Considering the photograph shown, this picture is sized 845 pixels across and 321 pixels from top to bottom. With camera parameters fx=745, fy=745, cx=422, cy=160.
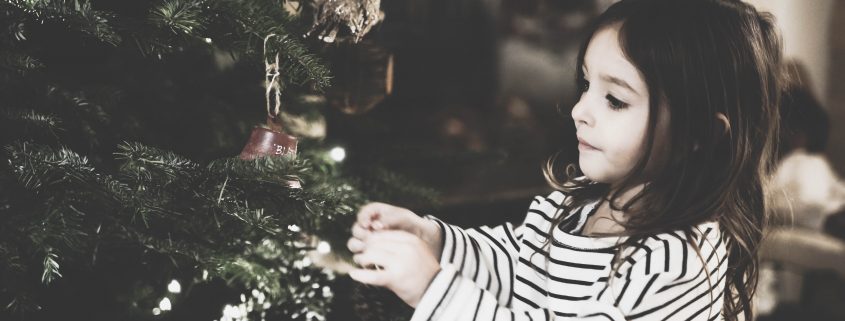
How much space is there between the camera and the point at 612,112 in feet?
2.37

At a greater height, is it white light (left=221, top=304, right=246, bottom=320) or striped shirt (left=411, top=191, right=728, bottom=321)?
striped shirt (left=411, top=191, right=728, bottom=321)

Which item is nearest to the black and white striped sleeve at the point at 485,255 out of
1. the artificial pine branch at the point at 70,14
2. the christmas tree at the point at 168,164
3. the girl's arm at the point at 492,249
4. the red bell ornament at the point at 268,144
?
the girl's arm at the point at 492,249

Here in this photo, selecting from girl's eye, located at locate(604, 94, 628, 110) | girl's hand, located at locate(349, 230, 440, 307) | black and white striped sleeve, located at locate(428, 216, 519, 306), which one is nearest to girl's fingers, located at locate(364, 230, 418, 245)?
girl's hand, located at locate(349, 230, 440, 307)

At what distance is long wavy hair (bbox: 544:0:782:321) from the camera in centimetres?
71

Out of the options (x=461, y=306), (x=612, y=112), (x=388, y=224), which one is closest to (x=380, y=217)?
(x=388, y=224)

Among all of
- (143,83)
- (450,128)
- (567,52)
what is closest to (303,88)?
(143,83)

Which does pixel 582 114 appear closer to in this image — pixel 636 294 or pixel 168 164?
pixel 636 294

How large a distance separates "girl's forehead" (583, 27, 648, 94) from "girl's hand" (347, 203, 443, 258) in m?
0.24

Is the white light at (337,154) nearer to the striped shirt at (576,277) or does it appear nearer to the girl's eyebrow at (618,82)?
the striped shirt at (576,277)

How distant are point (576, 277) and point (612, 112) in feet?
0.56

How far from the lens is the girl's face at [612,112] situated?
0.71 m

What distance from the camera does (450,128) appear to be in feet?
6.57

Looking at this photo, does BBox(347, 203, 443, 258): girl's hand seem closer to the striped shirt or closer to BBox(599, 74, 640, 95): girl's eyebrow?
the striped shirt

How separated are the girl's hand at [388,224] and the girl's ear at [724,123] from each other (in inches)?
12.4
